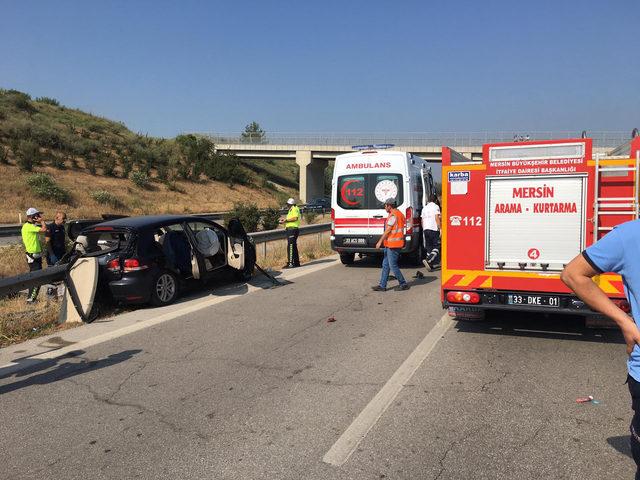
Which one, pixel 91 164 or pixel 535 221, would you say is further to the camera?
pixel 91 164

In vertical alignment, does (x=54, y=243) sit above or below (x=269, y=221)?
above

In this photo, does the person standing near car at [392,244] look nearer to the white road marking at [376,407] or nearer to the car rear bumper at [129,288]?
the white road marking at [376,407]

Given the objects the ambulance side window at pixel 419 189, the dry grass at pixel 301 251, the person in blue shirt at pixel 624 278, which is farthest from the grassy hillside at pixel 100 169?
the person in blue shirt at pixel 624 278

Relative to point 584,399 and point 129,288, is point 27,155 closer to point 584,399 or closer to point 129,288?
point 129,288

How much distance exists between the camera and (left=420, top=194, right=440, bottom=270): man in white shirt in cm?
1261

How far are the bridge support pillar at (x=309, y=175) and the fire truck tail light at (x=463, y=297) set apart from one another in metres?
57.0

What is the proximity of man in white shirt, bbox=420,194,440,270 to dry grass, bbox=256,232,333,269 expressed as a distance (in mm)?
3433

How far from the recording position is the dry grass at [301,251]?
545 inches

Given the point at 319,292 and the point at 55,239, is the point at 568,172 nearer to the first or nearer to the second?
the point at 319,292

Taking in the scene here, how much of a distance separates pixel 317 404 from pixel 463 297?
257 centimetres

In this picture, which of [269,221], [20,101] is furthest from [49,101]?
[269,221]

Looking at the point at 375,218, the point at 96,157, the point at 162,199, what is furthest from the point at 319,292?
the point at 96,157

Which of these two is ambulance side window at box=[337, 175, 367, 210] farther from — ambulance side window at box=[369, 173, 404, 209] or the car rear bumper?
the car rear bumper

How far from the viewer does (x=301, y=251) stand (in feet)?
52.6
